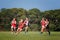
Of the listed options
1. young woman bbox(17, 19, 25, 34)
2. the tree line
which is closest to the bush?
the tree line

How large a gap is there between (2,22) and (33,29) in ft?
1.60

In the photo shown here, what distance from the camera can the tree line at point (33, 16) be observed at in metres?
2.13

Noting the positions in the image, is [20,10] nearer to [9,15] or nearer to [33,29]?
[9,15]

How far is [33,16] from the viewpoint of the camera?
2.13 m

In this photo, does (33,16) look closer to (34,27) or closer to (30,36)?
(34,27)

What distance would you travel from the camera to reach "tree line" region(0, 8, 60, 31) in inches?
83.7

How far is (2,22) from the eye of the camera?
2168 millimetres

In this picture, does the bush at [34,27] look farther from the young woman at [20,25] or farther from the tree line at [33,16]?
the young woman at [20,25]

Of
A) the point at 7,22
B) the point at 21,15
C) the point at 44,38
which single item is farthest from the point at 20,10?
the point at 44,38

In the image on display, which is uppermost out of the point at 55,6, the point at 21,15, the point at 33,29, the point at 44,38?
the point at 55,6

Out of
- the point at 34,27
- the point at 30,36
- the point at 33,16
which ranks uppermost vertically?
the point at 33,16

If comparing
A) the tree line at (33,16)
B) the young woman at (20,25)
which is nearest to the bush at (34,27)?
the tree line at (33,16)

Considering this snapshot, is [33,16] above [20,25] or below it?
above

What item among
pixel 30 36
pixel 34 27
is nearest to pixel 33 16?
pixel 34 27
